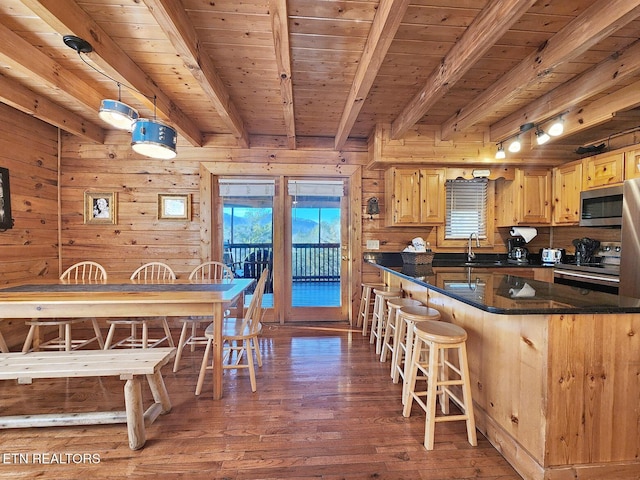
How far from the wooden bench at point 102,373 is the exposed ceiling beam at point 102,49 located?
1.95 meters

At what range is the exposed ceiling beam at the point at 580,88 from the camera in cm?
195

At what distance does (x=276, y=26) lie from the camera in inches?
62.9

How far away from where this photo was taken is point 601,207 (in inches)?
115

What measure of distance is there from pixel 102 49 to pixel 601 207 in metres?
4.55

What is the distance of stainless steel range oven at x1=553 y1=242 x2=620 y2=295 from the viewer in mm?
2659

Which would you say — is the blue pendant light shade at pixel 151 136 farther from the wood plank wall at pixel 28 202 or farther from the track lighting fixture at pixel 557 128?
the track lighting fixture at pixel 557 128

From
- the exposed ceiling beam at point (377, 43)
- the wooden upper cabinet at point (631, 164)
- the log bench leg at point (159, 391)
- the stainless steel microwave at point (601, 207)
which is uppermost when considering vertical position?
the exposed ceiling beam at point (377, 43)

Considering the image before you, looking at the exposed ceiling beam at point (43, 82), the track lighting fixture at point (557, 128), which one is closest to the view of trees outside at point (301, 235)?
the exposed ceiling beam at point (43, 82)

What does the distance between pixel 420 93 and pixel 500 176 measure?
1840mm

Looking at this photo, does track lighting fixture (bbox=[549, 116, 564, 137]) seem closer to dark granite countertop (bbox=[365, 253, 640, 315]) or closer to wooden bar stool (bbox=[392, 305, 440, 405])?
dark granite countertop (bbox=[365, 253, 640, 315])

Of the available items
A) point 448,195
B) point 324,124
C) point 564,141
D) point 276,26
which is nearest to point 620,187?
point 564,141

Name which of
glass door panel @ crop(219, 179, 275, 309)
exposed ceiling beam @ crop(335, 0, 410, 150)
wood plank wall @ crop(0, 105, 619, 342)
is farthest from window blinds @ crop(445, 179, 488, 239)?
glass door panel @ crop(219, 179, 275, 309)

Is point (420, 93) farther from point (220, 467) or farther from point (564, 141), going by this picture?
point (220, 467)

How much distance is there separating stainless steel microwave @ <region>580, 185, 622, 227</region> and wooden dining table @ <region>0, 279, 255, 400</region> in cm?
365
